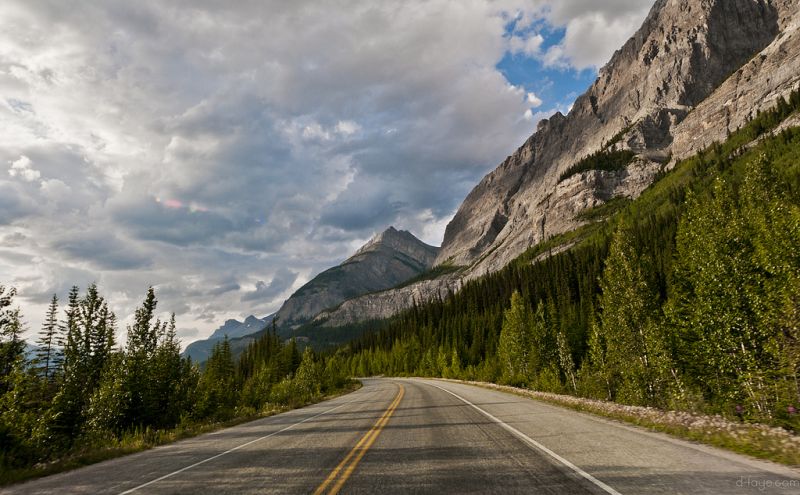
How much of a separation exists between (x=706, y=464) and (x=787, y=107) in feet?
784

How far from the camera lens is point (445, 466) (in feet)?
26.3

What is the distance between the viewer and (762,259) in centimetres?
2052

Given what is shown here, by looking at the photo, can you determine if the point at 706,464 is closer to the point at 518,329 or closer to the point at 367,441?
the point at 367,441

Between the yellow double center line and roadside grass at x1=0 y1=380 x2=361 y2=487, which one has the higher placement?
the yellow double center line

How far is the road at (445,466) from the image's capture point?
6.52 metres

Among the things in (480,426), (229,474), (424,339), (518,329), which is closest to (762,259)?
(480,426)

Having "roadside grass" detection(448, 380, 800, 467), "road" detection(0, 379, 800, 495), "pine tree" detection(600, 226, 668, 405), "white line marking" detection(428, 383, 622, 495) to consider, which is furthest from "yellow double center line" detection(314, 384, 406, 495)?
"pine tree" detection(600, 226, 668, 405)

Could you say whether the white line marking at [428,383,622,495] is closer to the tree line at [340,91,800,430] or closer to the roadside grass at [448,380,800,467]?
the roadside grass at [448,380,800,467]

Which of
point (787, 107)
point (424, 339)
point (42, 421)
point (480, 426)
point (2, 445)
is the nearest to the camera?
point (2, 445)

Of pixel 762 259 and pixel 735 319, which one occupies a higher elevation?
pixel 762 259

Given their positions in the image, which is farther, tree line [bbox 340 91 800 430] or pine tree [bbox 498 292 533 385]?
pine tree [bbox 498 292 533 385]

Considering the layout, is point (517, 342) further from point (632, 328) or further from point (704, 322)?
point (704, 322)

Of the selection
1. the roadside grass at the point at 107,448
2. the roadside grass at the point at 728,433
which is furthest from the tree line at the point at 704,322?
the roadside grass at the point at 107,448

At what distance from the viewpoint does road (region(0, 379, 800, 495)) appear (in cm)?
652
